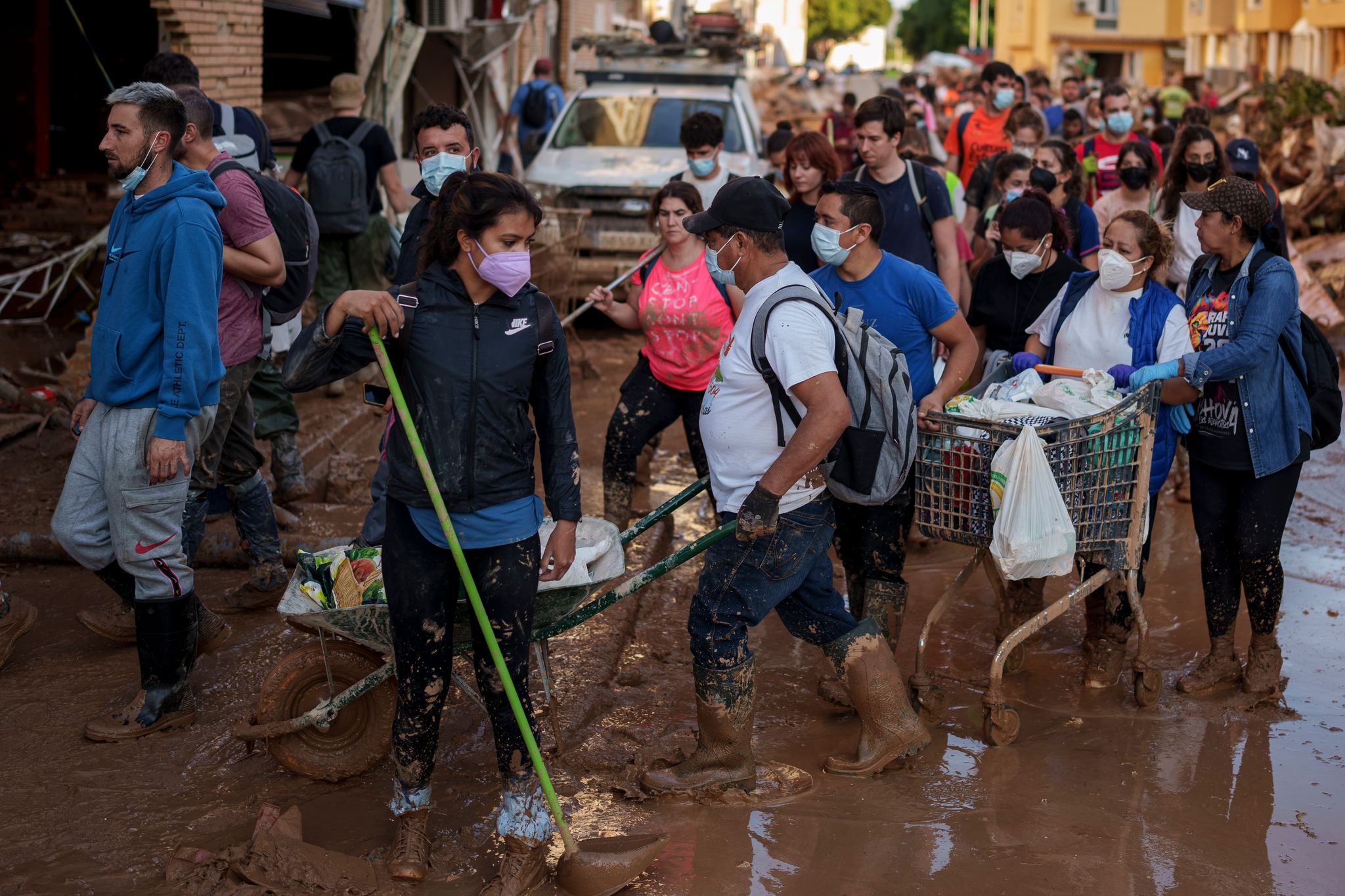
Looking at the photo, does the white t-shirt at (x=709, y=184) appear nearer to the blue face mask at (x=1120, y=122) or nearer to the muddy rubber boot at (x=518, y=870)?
the blue face mask at (x=1120, y=122)

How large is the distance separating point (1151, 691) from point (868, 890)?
189 cm

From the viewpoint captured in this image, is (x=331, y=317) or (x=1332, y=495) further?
(x=1332, y=495)

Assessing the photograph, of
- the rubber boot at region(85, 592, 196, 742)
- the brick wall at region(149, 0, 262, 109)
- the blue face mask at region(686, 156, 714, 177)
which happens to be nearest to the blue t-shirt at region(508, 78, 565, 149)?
the brick wall at region(149, 0, 262, 109)

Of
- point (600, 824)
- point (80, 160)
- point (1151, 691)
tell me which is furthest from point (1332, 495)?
point (80, 160)

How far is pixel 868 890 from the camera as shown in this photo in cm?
391

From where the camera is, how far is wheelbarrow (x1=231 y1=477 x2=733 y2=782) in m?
4.20

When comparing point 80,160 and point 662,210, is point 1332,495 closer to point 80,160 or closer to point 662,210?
point 662,210

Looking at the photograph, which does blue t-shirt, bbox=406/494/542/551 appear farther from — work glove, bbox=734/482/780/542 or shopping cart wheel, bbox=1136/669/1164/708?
shopping cart wheel, bbox=1136/669/1164/708

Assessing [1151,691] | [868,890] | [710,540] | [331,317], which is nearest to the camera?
[331,317]

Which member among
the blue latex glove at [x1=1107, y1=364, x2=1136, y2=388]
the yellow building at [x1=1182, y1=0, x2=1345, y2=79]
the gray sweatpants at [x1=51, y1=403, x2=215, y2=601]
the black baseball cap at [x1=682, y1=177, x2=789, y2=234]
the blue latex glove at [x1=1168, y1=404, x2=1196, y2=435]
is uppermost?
the yellow building at [x1=1182, y1=0, x2=1345, y2=79]

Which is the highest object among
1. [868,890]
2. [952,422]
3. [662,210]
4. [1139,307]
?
[662,210]

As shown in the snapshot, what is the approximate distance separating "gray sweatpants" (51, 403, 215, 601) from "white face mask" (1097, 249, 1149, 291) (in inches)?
134

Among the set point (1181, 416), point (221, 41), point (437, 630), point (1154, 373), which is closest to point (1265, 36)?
point (221, 41)

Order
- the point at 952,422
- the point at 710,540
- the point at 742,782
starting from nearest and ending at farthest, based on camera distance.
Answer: the point at 710,540
the point at 742,782
the point at 952,422
